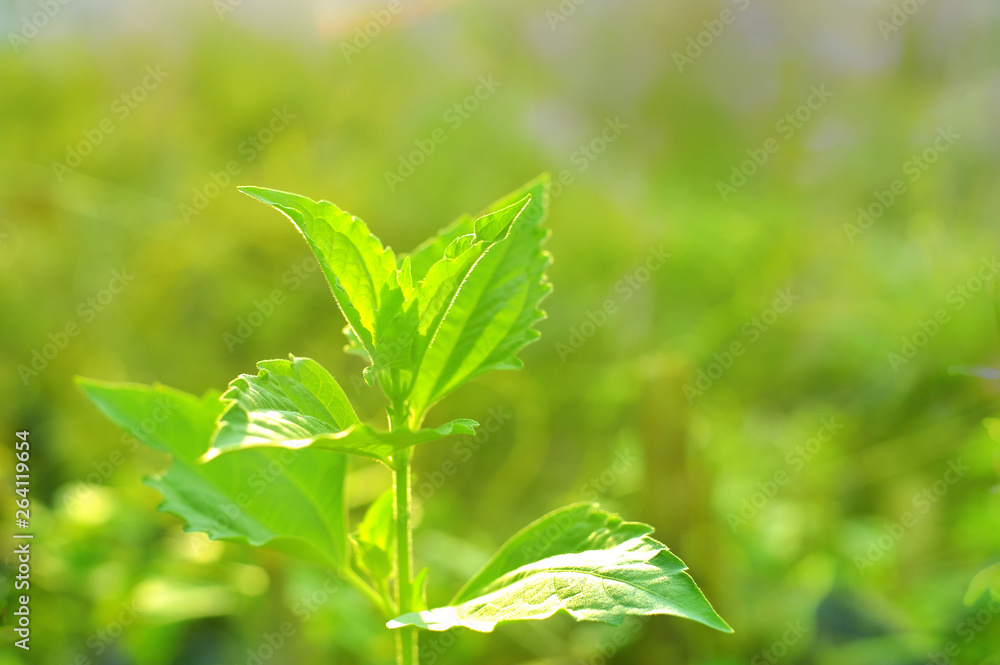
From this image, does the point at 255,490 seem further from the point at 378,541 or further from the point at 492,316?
the point at 492,316

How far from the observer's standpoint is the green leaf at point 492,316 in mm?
489

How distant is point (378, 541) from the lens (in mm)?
514

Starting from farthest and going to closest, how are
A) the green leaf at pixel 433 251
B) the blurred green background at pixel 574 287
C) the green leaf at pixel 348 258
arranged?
the blurred green background at pixel 574 287 → the green leaf at pixel 433 251 → the green leaf at pixel 348 258

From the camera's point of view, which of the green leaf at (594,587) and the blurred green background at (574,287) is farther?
the blurred green background at (574,287)

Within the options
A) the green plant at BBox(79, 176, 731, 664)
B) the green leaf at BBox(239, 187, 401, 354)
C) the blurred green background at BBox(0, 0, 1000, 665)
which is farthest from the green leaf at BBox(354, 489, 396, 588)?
the blurred green background at BBox(0, 0, 1000, 665)

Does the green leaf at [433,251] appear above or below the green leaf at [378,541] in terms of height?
above

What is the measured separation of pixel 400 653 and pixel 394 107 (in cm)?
183

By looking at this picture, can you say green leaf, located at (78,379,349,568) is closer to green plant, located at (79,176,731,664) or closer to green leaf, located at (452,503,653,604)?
green plant, located at (79,176,731,664)

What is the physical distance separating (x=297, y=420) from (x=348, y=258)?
0.42ft

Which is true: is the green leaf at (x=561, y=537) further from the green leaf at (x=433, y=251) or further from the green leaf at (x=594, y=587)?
the green leaf at (x=433, y=251)

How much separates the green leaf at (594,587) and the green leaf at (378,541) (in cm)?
8

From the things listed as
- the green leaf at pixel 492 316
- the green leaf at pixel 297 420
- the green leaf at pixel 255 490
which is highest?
the green leaf at pixel 492 316

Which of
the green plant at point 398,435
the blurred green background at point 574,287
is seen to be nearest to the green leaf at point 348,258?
the green plant at point 398,435

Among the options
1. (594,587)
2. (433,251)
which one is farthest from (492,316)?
(594,587)
